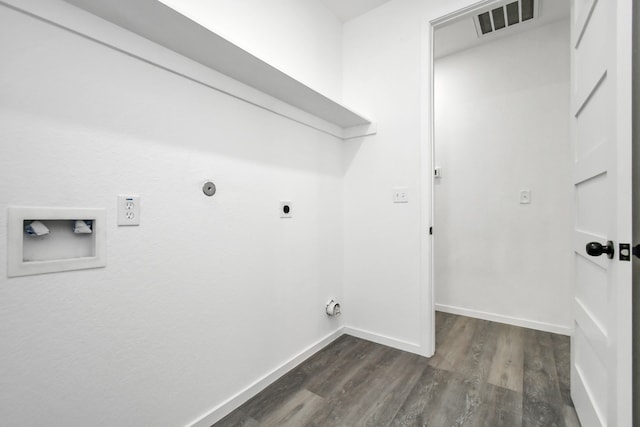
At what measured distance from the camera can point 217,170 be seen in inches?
54.8

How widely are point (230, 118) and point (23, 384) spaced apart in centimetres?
123

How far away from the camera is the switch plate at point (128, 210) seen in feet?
3.47

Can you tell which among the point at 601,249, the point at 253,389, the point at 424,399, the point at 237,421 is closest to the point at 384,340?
the point at 424,399

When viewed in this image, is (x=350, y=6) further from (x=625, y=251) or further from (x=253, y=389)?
(x=253, y=389)

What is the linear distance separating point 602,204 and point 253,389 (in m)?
1.78

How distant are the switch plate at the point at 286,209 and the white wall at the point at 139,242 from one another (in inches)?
2.5

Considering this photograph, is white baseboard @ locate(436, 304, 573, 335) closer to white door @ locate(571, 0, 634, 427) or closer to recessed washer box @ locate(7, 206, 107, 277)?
white door @ locate(571, 0, 634, 427)

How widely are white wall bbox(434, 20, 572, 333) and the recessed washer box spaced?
275 centimetres

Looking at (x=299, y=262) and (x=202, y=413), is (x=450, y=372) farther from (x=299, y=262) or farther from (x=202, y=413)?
(x=202, y=413)

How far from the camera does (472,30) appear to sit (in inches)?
97.5

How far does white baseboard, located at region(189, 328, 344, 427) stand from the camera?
4.38ft

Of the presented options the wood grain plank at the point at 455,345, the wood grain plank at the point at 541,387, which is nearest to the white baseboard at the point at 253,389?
the wood grain plank at the point at 455,345

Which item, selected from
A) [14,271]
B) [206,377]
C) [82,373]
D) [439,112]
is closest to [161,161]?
[14,271]

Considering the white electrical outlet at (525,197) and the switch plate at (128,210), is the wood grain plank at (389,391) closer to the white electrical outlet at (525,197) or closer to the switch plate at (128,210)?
the switch plate at (128,210)
